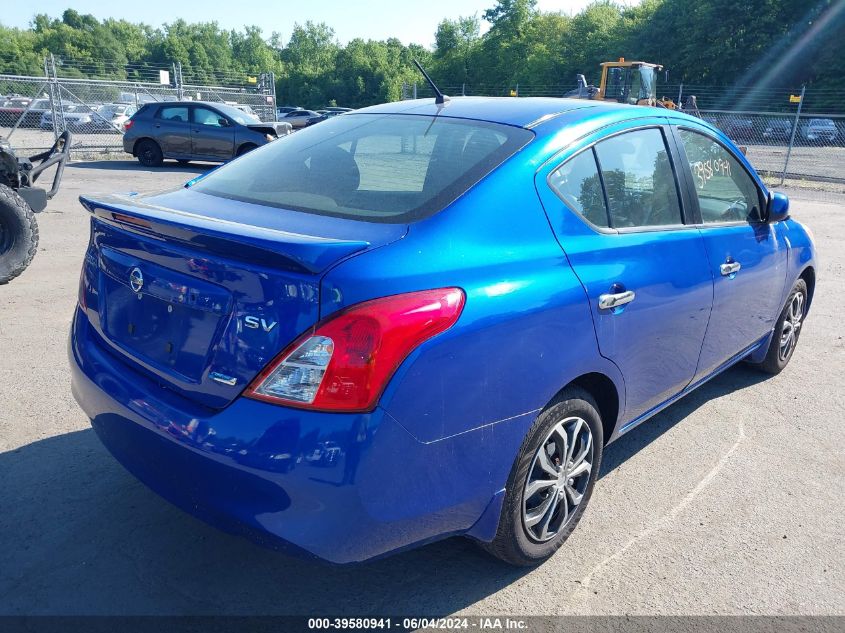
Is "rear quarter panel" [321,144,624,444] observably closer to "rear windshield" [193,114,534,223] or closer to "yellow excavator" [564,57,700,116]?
"rear windshield" [193,114,534,223]

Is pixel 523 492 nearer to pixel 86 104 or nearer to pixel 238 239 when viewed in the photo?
pixel 238 239

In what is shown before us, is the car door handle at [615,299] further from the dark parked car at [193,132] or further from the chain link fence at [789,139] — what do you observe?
the chain link fence at [789,139]

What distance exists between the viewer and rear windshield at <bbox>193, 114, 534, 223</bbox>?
2459 mm

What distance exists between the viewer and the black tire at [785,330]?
15.0 ft

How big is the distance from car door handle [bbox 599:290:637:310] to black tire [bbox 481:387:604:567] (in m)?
0.33

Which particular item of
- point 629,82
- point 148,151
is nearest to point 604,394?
point 148,151

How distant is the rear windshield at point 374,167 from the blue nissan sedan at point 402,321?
0.01m

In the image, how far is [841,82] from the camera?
40.5 meters

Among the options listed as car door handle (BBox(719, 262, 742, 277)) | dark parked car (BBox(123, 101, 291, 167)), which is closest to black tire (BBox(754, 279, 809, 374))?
car door handle (BBox(719, 262, 742, 277))

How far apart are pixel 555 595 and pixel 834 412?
104 inches

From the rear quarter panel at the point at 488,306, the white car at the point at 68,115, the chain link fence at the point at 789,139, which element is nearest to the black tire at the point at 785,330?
the rear quarter panel at the point at 488,306

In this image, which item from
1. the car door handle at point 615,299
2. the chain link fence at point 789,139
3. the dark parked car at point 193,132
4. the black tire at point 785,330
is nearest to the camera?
the car door handle at point 615,299

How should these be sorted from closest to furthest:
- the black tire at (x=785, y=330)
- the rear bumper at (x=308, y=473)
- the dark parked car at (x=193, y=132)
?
1. the rear bumper at (x=308, y=473)
2. the black tire at (x=785, y=330)
3. the dark parked car at (x=193, y=132)

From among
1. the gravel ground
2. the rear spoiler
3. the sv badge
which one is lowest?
the gravel ground
